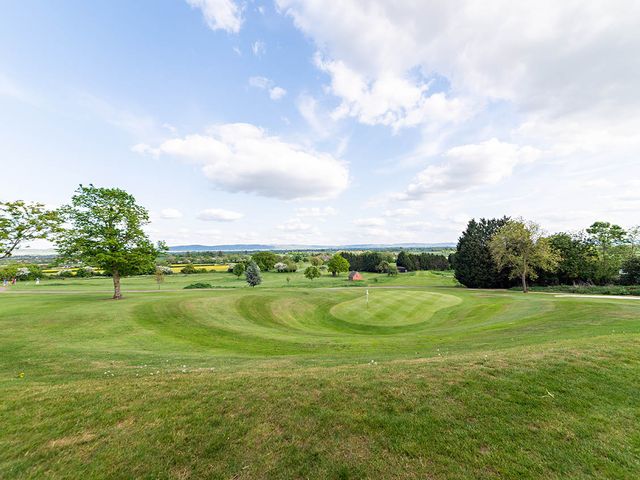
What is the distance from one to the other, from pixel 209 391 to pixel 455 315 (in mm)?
24744

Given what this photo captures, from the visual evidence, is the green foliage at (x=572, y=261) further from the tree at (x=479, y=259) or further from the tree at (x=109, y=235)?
the tree at (x=109, y=235)

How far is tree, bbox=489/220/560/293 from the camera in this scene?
39.5 m

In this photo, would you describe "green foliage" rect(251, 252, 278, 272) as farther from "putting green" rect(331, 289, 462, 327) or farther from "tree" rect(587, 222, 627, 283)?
"tree" rect(587, 222, 627, 283)

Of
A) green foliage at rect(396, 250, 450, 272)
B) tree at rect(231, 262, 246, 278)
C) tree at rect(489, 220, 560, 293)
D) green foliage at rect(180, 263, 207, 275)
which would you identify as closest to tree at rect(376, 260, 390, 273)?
green foliage at rect(396, 250, 450, 272)

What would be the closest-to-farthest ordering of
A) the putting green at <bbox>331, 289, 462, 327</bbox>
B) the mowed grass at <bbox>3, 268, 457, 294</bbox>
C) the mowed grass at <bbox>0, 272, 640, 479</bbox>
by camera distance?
the mowed grass at <bbox>0, 272, 640, 479</bbox>, the putting green at <bbox>331, 289, 462, 327</bbox>, the mowed grass at <bbox>3, 268, 457, 294</bbox>

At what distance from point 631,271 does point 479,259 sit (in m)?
19.7

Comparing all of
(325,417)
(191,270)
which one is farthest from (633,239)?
(191,270)

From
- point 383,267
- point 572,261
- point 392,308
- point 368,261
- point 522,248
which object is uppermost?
point 522,248

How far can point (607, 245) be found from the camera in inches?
1831

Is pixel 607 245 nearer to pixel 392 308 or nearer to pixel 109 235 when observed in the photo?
pixel 392 308

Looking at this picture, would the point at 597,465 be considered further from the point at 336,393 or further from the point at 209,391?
the point at 209,391

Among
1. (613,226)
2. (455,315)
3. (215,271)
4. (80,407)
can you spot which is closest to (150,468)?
(80,407)

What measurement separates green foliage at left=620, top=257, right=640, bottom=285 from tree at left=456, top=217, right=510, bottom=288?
1487 cm

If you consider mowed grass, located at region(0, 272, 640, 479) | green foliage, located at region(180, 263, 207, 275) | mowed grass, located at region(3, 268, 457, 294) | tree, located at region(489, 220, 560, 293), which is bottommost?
mowed grass, located at region(3, 268, 457, 294)
